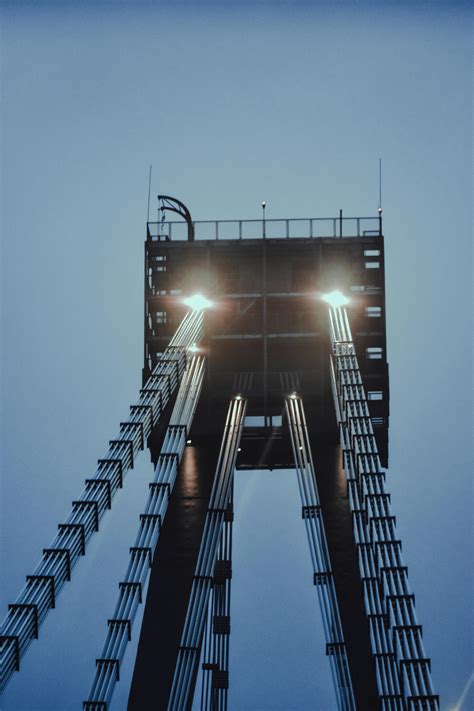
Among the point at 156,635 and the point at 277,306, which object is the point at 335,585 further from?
the point at 277,306

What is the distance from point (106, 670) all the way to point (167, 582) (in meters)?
7.77

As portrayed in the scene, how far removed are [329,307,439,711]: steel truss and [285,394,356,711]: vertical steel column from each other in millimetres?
1952

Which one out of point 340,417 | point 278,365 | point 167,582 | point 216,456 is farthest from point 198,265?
point 167,582

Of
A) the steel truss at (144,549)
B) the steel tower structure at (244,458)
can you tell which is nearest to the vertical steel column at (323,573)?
the steel tower structure at (244,458)

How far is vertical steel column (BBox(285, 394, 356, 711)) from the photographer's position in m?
28.8

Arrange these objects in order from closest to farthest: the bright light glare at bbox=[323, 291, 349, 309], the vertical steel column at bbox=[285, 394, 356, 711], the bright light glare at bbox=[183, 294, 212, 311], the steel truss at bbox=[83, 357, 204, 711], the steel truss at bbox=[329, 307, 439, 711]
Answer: the steel truss at bbox=[329, 307, 439, 711]
the steel truss at bbox=[83, 357, 204, 711]
the vertical steel column at bbox=[285, 394, 356, 711]
the bright light glare at bbox=[323, 291, 349, 309]
the bright light glare at bbox=[183, 294, 212, 311]

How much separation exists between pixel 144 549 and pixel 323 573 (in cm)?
642

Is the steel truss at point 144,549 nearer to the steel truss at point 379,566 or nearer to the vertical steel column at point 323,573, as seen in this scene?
the vertical steel column at point 323,573

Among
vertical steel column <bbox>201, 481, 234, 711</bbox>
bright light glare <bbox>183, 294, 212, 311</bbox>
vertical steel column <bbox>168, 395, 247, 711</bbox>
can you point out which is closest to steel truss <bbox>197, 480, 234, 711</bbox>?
vertical steel column <bbox>201, 481, 234, 711</bbox>

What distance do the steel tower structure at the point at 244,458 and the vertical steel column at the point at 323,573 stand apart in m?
0.07

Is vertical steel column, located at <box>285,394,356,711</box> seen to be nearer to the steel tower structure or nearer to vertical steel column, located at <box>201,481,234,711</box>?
the steel tower structure

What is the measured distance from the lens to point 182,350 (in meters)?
35.6

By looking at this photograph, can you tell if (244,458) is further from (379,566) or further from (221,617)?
(379,566)

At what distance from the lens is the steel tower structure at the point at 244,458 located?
77.9ft
